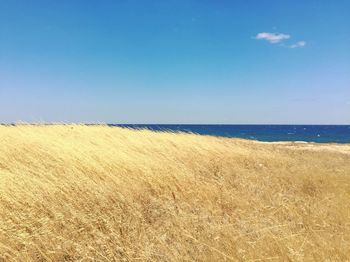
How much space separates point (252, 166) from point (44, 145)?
232 inches

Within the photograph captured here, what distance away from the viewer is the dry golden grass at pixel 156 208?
407 cm

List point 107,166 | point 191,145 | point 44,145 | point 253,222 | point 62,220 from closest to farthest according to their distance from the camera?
point 62,220 < point 253,222 < point 107,166 < point 44,145 < point 191,145

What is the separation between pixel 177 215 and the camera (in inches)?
210

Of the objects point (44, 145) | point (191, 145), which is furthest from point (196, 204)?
point (191, 145)

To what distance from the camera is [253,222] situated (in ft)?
17.3

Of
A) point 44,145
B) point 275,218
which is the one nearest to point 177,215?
point 275,218

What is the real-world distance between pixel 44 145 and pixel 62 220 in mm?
4054

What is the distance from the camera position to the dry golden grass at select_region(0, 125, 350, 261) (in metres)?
4.07

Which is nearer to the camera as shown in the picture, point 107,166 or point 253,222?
point 253,222

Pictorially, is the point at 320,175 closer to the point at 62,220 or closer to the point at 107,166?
the point at 107,166

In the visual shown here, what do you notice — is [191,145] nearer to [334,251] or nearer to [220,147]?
[220,147]

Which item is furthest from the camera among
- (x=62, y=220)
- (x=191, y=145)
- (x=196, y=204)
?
(x=191, y=145)

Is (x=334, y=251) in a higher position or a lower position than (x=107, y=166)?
lower

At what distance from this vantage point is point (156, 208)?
574 centimetres
